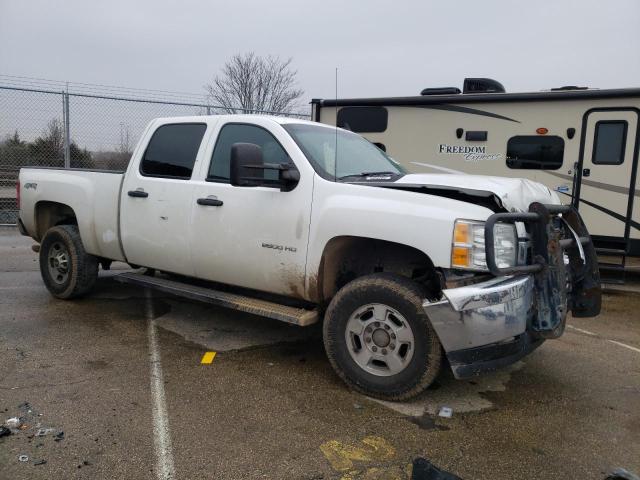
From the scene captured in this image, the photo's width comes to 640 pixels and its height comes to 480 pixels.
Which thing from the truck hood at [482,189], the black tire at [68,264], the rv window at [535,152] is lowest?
the black tire at [68,264]

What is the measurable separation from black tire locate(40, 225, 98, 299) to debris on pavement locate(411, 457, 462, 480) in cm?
447

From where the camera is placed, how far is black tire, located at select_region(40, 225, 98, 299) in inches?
229

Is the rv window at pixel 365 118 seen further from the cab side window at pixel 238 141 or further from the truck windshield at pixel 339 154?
the cab side window at pixel 238 141

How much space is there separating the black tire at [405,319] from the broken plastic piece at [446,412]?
20 cm

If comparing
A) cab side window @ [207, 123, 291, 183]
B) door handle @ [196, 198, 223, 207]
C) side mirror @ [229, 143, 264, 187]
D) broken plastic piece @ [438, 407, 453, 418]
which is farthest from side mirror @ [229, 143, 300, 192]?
broken plastic piece @ [438, 407, 453, 418]

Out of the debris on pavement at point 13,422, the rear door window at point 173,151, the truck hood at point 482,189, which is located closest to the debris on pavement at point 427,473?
the truck hood at point 482,189

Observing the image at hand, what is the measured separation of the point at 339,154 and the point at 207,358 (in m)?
2.05

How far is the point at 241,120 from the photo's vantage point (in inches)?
185

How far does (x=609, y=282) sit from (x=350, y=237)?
5.05m

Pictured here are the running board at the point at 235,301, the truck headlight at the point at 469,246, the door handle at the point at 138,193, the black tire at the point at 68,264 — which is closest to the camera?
the truck headlight at the point at 469,246

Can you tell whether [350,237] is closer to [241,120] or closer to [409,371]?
[409,371]

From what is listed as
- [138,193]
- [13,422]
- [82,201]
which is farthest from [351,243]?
[82,201]

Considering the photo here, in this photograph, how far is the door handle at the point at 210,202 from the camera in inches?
177

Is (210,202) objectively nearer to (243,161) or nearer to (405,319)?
(243,161)
